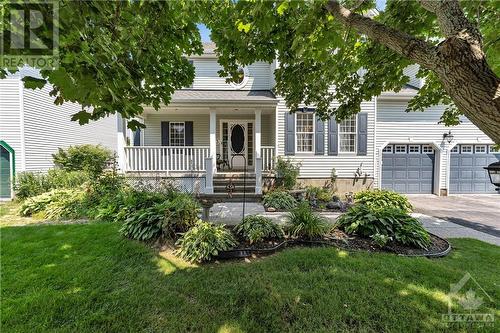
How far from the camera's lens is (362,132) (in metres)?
9.73

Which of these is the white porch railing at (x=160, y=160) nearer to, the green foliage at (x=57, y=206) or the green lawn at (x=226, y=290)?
the green foliage at (x=57, y=206)

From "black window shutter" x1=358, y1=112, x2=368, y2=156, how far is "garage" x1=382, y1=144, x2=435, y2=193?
1.47 meters

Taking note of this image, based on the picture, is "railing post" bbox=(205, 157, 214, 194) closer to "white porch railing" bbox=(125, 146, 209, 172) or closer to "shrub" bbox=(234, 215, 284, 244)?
"white porch railing" bbox=(125, 146, 209, 172)

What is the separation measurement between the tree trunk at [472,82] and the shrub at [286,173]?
7.24 metres

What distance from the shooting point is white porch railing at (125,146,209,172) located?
9.05 metres

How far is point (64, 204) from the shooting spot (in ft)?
20.7

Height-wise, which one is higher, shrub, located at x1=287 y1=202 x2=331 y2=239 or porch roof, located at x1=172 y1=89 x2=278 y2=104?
porch roof, located at x1=172 y1=89 x2=278 y2=104

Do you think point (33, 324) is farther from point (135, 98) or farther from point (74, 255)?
point (135, 98)

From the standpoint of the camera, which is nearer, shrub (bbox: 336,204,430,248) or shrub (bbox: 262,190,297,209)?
shrub (bbox: 336,204,430,248)

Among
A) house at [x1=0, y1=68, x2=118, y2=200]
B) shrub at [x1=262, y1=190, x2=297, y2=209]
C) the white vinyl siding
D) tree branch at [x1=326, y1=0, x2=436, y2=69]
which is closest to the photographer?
tree branch at [x1=326, y1=0, x2=436, y2=69]

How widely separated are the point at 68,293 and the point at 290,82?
4929mm

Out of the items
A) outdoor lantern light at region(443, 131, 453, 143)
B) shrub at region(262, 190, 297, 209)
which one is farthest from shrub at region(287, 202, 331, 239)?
outdoor lantern light at region(443, 131, 453, 143)

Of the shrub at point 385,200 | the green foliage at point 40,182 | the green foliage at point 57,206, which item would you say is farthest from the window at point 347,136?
the green foliage at point 40,182

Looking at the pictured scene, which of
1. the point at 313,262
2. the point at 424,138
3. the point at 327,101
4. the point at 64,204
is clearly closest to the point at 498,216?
the point at 424,138
